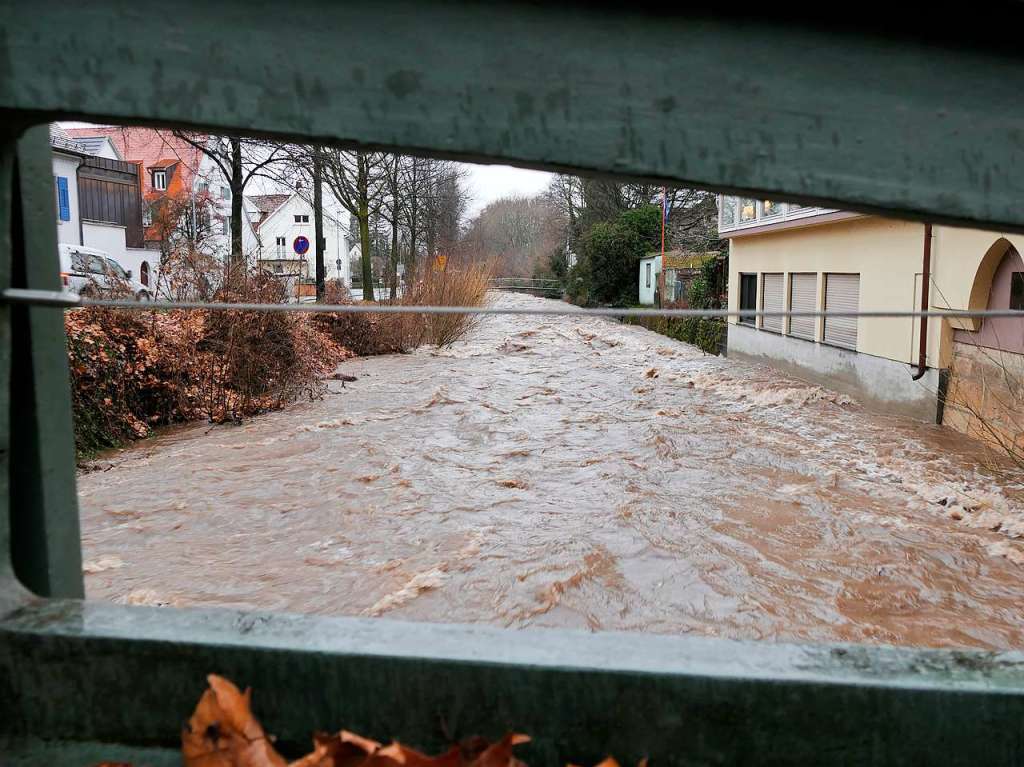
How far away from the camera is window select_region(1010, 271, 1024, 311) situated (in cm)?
991

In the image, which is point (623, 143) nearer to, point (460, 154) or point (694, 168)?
point (694, 168)

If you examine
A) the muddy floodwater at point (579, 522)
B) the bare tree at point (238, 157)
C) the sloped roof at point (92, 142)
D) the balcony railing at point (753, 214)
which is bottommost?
the muddy floodwater at point (579, 522)

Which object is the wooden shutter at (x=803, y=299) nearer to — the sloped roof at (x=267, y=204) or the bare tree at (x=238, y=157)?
the bare tree at (x=238, y=157)

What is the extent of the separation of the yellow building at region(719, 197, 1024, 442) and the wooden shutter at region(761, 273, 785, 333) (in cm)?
3

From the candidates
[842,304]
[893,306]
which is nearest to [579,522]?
[893,306]

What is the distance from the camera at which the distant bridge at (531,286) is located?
59.4 meters

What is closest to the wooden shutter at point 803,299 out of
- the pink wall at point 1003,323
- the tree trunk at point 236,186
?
the pink wall at point 1003,323

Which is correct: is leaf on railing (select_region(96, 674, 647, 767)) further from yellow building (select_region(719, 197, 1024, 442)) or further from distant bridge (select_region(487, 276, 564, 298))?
distant bridge (select_region(487, 276, 564, 298))

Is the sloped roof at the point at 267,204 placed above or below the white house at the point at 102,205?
above

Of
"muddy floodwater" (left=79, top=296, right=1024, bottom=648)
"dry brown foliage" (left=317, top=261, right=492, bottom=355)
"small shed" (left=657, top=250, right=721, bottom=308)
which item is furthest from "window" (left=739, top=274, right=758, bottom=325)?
"small shed" (left=657, top=250, right=721, bottom=308)

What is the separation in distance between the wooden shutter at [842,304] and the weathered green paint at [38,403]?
46.3 ft

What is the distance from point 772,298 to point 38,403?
62.6 ft

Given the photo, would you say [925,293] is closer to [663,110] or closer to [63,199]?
[663,110]

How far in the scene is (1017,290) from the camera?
10.0 meters
